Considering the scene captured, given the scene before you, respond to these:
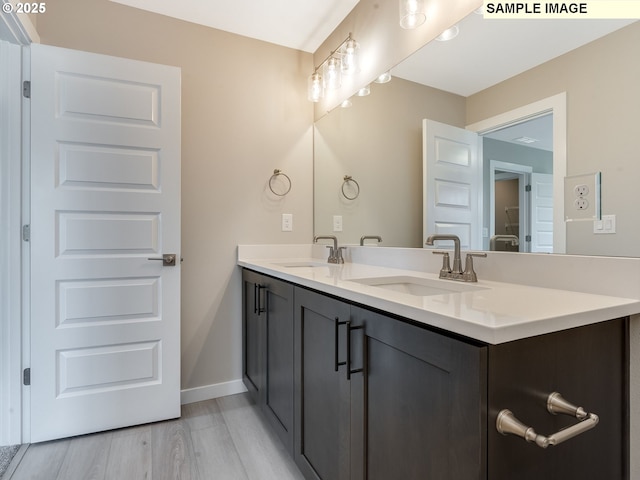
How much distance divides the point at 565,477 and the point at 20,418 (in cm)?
223

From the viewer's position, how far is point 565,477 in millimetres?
771


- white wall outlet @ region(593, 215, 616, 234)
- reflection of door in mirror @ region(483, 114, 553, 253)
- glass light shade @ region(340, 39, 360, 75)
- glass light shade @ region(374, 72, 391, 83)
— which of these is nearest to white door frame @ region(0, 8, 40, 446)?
glass light shade @ region(340, 39, 360, 75)

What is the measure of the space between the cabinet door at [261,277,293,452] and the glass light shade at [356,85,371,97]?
1200 mm

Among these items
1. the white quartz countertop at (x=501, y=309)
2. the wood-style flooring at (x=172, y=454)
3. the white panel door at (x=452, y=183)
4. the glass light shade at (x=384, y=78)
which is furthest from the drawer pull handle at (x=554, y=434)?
the glass light shade at (x=384, y=78)

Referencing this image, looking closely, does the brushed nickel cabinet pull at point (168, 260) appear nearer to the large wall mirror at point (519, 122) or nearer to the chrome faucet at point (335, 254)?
the chrome faucet at point (335, 254)

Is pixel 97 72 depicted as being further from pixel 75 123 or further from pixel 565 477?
pixel 565 477

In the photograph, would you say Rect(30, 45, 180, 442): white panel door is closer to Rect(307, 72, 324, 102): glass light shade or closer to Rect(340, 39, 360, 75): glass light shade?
Rect(307, 72, 324, 102): glass light shade

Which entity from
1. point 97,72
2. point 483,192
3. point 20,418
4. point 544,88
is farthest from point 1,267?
point 544,88

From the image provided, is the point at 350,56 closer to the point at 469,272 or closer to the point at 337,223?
the point at 337,223

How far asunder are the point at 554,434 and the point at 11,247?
2.20 meters

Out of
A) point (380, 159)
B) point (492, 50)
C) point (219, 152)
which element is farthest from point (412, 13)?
point (219, 152)

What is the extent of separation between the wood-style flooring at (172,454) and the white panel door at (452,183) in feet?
4.02

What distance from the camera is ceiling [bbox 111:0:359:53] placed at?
6.59 feet

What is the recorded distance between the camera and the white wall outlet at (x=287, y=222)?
2436 millimetres
